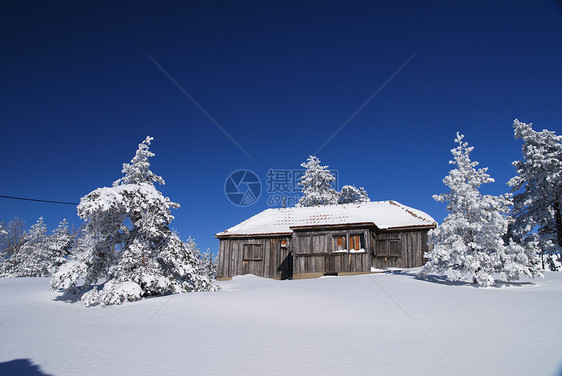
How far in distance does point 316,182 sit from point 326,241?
66.3 ft

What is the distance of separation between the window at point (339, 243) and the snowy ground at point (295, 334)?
324 inches

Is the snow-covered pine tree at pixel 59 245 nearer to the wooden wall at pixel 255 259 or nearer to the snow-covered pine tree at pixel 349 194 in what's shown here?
the wooden wall at pixel 255 259

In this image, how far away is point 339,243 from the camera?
2016cm

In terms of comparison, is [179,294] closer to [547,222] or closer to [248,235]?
[248,235]

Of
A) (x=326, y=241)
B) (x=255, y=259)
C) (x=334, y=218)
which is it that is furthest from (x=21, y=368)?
(x=334, y=218)

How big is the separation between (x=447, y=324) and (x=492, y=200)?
7.86 metres

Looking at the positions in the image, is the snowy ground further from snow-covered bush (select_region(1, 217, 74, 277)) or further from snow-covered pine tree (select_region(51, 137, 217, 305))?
snow-covered bush (select_region(1, 217, 74, 277))

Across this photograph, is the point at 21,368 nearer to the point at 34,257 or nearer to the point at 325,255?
the point at 325,255

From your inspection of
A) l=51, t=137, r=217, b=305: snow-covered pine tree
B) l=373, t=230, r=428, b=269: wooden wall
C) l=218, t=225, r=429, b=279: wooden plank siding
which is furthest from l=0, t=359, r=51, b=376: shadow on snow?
l=373, t=230, r=428, b=269: wooden wall

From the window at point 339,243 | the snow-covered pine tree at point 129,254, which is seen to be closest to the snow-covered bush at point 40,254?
the snow-covered pine tree at point 129,254

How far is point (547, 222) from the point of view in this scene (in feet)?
66.8

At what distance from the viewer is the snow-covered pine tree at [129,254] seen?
37.3ft

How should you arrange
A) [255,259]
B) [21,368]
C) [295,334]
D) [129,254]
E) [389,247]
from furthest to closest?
[255,259] < [389,247] < [129,254] < [295,334] < [21,368]

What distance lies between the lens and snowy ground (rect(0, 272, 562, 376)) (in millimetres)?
5168
